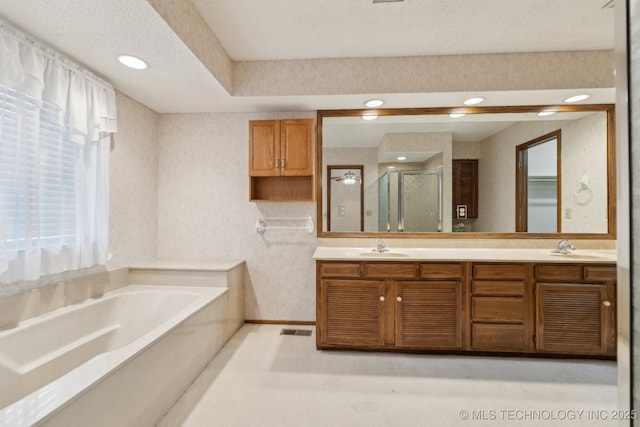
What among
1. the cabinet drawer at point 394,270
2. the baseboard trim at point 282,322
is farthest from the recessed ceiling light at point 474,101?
the baseboard trim at point 282,322

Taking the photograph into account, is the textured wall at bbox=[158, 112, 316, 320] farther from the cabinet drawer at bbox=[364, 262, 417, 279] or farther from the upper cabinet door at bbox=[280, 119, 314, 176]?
the cabinet drawer at bbox=[364, 262, 417, 279]

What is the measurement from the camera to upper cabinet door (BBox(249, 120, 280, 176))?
2629 millimetres

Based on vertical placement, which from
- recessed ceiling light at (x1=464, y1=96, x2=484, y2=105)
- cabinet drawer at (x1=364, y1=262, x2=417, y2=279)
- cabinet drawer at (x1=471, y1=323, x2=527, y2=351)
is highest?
recessed ceiling light at (x1=464, y1=96, x2=484, y2=105)

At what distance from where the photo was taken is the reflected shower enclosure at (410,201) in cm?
273

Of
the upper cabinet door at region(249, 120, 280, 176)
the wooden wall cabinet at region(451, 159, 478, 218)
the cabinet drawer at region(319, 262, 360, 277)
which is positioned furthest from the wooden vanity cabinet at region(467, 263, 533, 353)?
the upper cabinet door at region(249, 120, 280, 176)

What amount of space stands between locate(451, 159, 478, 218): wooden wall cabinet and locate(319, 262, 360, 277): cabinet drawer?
127 centimetres

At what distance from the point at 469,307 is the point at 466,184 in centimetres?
119

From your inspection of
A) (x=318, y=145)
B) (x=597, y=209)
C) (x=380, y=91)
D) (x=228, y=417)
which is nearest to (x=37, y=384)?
(x=228, y=417)

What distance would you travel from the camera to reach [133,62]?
192 centimetres

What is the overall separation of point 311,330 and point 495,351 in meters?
1.60

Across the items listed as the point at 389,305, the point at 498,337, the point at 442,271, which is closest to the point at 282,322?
the point at 389,305

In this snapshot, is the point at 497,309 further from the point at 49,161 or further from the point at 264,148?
the point at 49,161

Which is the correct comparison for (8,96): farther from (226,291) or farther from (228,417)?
(228,417)

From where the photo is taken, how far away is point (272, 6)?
1.79 metres
